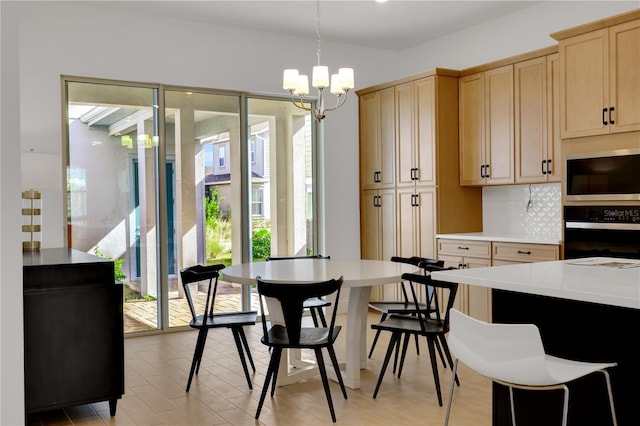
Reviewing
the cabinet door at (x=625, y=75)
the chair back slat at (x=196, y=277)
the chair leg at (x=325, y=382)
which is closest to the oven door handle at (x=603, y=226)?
the cabinet door at (x=625, y=75)

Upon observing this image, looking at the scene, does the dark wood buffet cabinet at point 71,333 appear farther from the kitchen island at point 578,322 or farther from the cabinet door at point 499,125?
the cabinet door at point 499,125

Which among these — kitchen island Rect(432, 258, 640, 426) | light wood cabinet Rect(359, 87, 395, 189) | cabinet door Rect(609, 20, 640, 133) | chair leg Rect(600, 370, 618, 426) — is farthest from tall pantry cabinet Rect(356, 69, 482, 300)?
chair leg Rect(600, 370, 618, 426)

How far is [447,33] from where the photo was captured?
6.18 metres

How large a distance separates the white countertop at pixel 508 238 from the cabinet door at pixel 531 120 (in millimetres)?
512

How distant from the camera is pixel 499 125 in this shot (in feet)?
17.5

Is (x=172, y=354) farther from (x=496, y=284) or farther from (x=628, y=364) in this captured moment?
(x=628, y=364)

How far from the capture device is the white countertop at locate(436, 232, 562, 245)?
471 centimetres

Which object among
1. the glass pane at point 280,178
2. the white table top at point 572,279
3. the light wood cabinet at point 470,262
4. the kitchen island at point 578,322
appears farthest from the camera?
the glass pane at point 280,178

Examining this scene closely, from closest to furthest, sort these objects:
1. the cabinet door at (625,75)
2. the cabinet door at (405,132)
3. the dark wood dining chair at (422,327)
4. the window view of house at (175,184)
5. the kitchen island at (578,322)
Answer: the kitchen island at (578,322)
the dark wood dining chair at (422,327)
the cabinet door at (625,75)
the window view of house at (175,184)
the cabinet door at (405,132)

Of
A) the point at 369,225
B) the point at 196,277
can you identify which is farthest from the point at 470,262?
the point at 196,277

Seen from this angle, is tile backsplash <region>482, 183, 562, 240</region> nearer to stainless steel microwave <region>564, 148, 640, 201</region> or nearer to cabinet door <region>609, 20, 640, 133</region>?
stainless steel microwave <region>564, 148, 640, 201</region>

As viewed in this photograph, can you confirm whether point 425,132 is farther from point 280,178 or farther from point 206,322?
point 206,322

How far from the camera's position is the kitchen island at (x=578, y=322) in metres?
2.09

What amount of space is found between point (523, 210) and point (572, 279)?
3.36 metres
